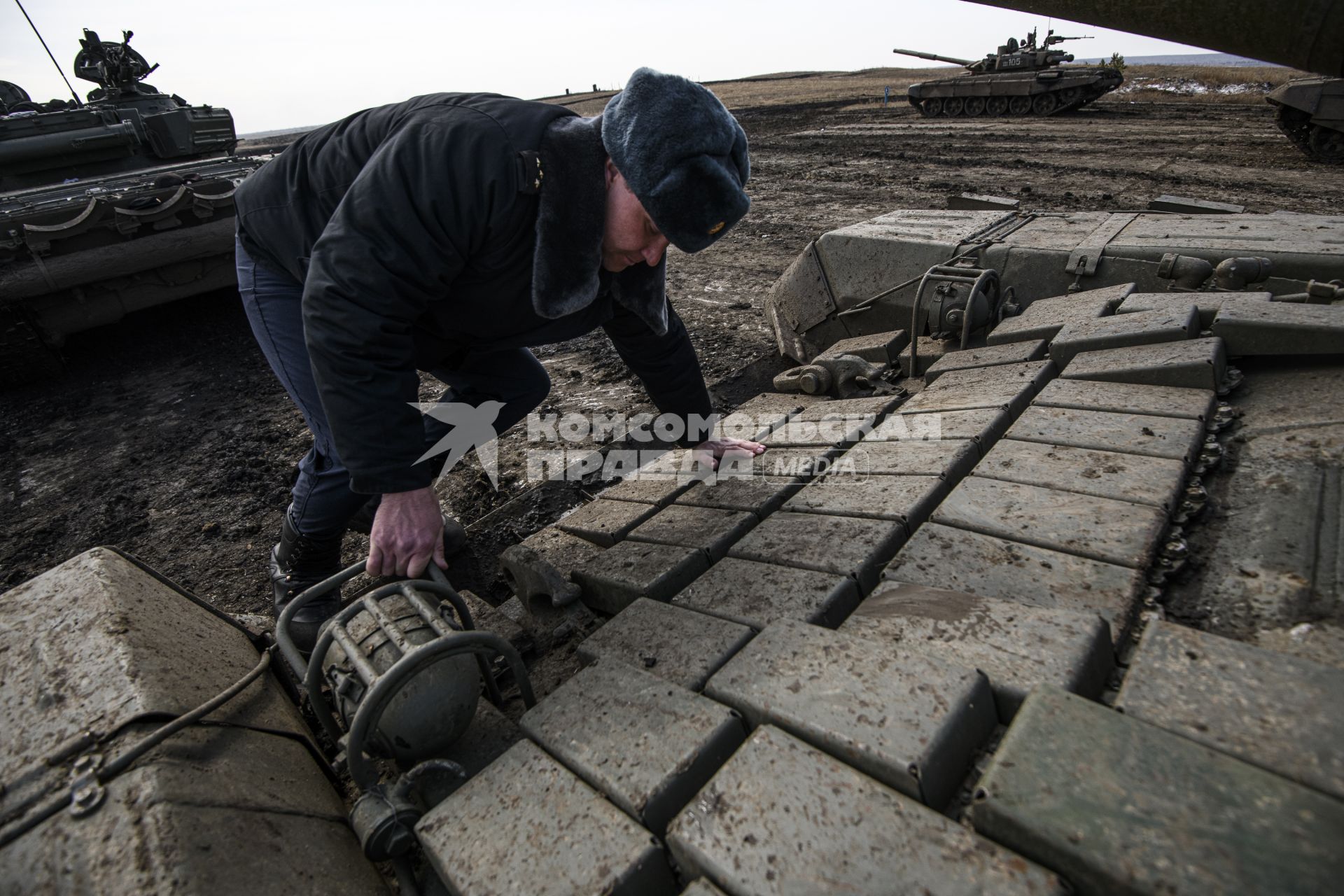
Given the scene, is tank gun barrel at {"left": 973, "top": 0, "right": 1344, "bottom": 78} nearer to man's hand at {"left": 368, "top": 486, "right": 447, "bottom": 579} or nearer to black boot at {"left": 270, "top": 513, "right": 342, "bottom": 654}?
man's hand at {"left": 368, "top": 486, "right": 447, "bottom": 579}

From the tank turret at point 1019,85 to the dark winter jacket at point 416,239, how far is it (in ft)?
58.4

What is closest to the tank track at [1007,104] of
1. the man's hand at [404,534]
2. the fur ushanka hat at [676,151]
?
the fur ushanka hat at [676,151]

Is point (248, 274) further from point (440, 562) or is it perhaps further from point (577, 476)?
point (577, 476)

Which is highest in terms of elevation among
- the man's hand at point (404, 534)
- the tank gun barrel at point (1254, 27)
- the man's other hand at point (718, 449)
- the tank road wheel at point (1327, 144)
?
the tank gun barrel at point (1254, 27)

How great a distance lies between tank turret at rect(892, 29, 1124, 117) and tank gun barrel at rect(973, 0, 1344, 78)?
1747 cm

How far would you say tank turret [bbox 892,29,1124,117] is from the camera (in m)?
16.2

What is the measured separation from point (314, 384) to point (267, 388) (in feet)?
11.5

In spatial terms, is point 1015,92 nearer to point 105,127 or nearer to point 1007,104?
point 1007,104

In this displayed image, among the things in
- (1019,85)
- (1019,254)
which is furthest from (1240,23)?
(1019,85)

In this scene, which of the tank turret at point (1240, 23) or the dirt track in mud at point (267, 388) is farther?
the dirt track in mud at point (267, 388)

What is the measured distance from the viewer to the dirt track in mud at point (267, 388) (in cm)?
347

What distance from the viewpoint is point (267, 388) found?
17.3 ft

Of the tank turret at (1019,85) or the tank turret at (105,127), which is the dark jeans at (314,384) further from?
the tank turret at (1019,85)

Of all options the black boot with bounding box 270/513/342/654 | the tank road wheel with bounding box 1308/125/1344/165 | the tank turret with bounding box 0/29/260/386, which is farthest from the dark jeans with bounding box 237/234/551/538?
the tank road wheel with bounding box 1308/125/1344/165
